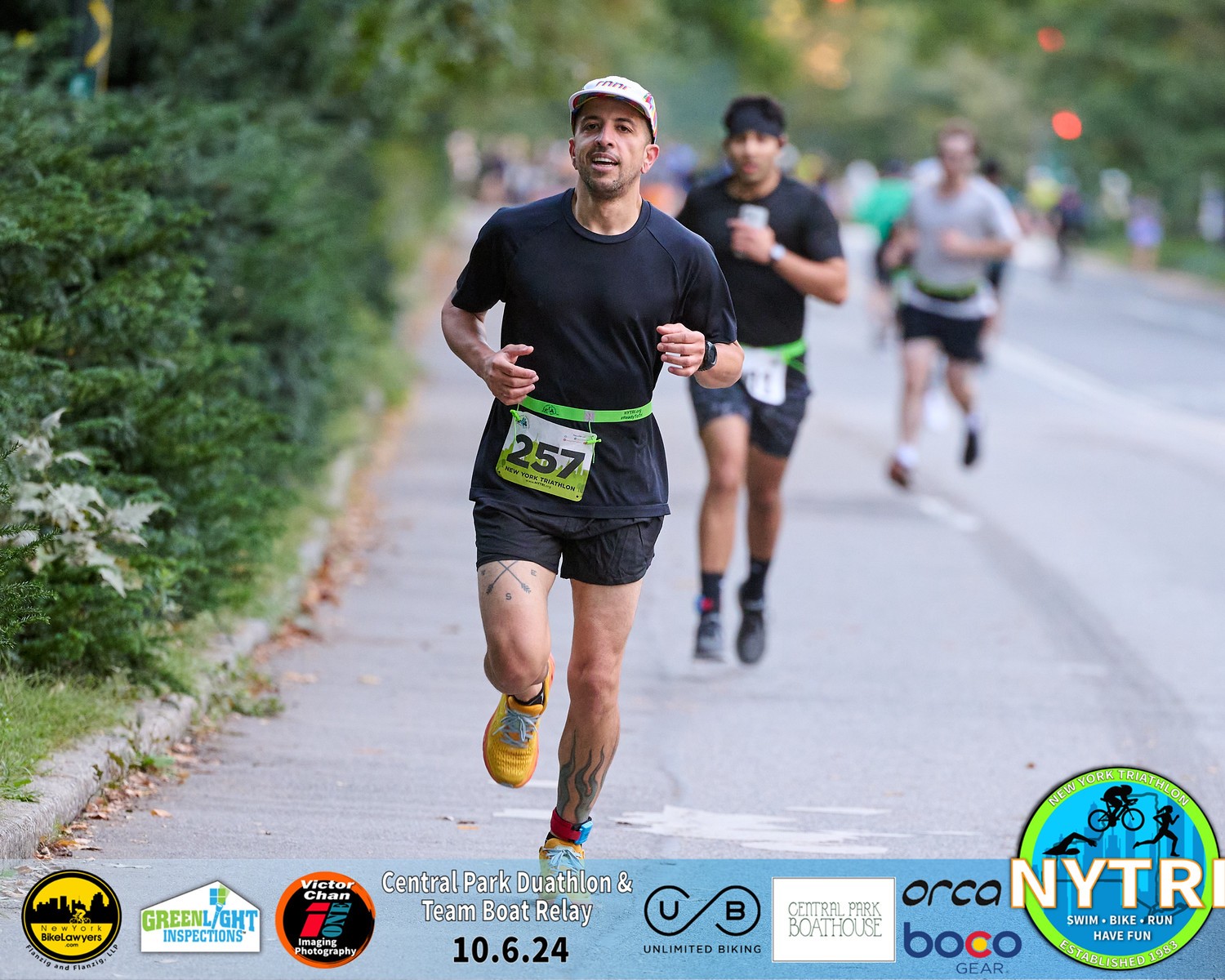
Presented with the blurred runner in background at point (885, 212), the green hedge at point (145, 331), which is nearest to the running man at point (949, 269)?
the green hedge at point (145, 331)

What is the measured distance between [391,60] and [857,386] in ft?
28.6

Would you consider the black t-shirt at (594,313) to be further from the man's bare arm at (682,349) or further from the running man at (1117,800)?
the running man at (1117,800)

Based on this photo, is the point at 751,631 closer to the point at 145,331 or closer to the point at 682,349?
the point at 145,331

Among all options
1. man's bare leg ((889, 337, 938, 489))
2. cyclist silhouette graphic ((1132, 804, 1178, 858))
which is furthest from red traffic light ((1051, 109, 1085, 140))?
cyclist silhouette graphic ((1132, 804, 1178, 858))

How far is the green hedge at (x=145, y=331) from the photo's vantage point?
6531mm

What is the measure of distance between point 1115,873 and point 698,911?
3.56ft

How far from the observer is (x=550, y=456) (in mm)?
5105

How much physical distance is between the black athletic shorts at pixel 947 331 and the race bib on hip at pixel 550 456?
7.83m

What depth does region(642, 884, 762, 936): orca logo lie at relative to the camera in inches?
202

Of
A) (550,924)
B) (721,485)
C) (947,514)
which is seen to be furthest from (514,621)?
(947,514)

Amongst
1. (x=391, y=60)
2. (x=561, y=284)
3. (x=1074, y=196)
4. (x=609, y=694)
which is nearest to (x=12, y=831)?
(x=609, y=694)

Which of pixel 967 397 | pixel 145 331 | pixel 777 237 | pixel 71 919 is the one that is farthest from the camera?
pixel 967 397

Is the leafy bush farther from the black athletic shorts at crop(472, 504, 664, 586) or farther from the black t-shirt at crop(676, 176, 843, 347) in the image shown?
the black t-shirt at crop(676, 176, 843, 347)

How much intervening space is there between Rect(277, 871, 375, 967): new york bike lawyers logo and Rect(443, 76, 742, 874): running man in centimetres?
51
